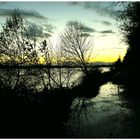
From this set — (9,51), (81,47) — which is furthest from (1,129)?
(81,47)

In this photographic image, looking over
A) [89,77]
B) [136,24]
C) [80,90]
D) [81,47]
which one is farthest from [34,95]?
[89,77]

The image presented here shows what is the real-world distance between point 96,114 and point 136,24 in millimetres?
14700

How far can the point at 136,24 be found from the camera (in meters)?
33.3

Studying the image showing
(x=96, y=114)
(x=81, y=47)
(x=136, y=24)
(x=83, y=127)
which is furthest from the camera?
(x=81, y=47)

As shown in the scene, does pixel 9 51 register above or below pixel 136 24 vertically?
below

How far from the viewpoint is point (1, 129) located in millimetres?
15148

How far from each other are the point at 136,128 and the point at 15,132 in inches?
295

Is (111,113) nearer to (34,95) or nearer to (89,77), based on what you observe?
(34,95)

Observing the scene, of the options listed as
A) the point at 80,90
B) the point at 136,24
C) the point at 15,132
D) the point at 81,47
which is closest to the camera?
the point at 15,132

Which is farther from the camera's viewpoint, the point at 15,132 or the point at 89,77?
the point at 89,77

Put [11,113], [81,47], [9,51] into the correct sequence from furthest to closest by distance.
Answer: [81,47] < [9,51] < [11,113]

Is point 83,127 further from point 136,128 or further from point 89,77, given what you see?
point 89,77

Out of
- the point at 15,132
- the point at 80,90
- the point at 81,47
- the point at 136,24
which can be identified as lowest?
the point at 80,90

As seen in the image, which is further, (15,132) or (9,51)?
(9,51)
